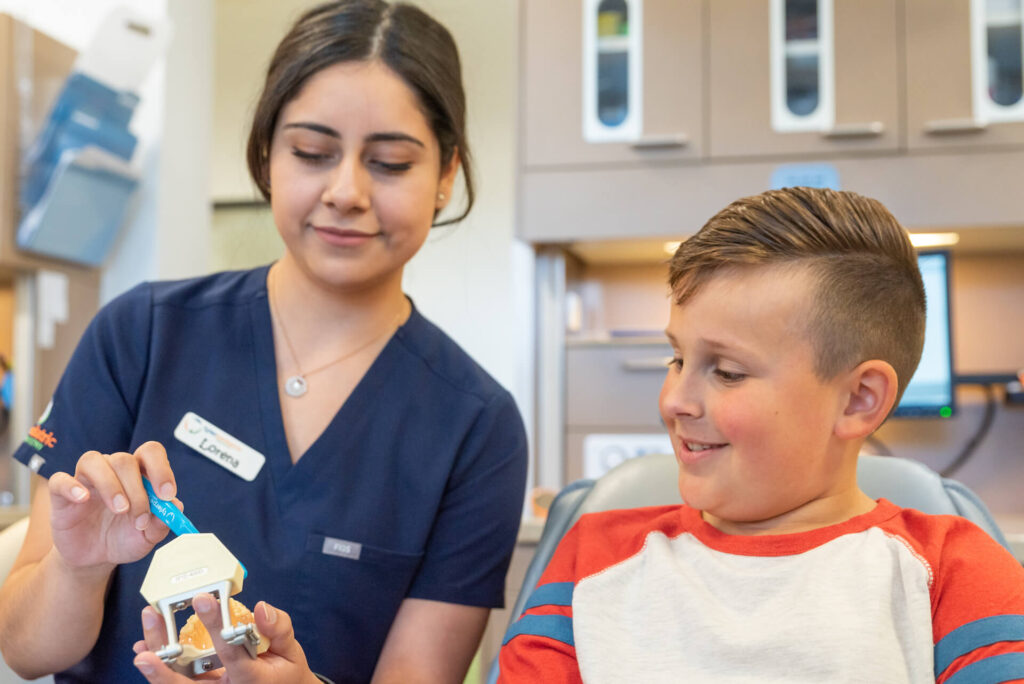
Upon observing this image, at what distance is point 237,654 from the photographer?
65 centimetres

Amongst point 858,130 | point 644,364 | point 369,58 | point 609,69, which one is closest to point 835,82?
point 858,130

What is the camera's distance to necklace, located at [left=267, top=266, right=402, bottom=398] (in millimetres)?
1028

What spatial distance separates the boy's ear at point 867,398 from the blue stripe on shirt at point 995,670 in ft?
0.69

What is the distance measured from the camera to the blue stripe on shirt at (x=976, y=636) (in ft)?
2.22

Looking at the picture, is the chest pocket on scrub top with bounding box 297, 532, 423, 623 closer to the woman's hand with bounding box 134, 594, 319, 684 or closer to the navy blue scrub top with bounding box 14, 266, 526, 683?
the navy blue scrub top with bounding box 14, 266, 526, 683

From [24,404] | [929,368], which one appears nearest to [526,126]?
[929,368]

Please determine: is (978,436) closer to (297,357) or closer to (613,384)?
(613,384)

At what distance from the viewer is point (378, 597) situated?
3.12ft

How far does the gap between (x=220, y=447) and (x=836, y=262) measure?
24.0 inches

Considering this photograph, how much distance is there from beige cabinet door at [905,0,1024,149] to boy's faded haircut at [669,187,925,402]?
5.03 feet

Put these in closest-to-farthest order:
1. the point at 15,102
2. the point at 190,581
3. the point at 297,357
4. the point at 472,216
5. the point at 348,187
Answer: the point at 190,581 < the point at 348,187 < the point at 297,357 < the point at 15,102 < the point at 472,216

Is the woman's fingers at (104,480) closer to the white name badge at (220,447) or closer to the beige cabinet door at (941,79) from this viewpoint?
the white name badge at (220,447)

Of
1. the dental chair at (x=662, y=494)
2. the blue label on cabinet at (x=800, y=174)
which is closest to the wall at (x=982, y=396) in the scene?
the blue label on cabinet at (x=800, y=174)

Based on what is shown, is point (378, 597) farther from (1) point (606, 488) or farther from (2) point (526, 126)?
(2) point (526, 126)
